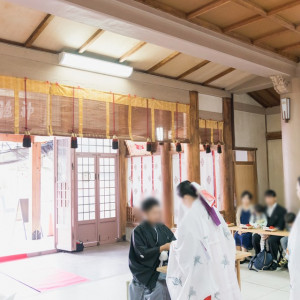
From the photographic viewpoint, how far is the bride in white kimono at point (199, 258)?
3.10 m

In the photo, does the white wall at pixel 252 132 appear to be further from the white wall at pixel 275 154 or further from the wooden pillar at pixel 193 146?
the wooden pillar at pixel 193 146

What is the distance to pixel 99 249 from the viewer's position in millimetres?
8219

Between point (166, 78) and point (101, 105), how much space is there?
5.76 ft

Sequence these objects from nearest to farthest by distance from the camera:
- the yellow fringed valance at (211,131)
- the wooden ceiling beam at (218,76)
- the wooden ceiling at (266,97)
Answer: the wooden ceiling beam at (218,76), the yellow fringed valance at (211,131), the wooden ceiling at (266,97)

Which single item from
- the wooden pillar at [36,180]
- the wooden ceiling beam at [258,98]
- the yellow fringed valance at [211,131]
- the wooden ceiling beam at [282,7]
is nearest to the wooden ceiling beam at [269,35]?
the wooden ceiling beam at [282,7]

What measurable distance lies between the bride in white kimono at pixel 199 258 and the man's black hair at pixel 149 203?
0.48 m

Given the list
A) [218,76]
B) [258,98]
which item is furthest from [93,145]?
[258,98]

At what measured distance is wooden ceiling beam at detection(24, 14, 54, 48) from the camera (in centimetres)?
511

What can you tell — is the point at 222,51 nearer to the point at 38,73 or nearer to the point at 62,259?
the point at 38,73

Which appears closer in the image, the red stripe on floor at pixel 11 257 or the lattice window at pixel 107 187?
the red stripe on floor at pixel 11 257

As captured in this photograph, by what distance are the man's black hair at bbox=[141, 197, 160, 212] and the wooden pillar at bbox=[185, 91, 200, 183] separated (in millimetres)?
5217

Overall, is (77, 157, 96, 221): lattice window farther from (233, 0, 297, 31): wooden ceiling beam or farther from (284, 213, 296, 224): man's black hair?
(284, 213, 296, 224): man's black hair

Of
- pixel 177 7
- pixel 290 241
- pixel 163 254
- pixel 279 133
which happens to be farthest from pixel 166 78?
pixel 290 241

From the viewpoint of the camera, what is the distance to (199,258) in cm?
314
